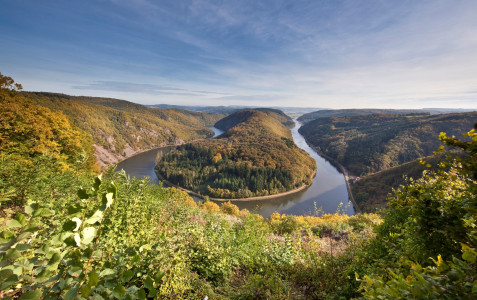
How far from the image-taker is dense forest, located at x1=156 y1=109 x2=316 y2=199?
88000 millimetres

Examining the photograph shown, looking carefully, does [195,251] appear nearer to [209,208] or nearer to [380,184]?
[209,208]

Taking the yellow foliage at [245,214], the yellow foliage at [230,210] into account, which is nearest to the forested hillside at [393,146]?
the yellow foliage at [230,210]

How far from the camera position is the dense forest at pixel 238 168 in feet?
289

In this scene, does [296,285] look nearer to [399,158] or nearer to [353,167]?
[353,167]

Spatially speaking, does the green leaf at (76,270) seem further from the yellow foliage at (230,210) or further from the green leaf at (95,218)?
the yellow foliage at (230,210)

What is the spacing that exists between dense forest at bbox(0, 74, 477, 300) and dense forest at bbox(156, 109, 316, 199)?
251 feet

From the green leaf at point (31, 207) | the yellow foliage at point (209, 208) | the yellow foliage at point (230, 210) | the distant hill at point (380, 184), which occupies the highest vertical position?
the green leaf at point (31, 207)

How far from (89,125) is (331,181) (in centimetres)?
15514

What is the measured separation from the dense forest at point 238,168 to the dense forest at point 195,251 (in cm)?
7646

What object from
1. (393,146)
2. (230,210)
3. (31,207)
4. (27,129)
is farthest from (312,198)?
(393,146)

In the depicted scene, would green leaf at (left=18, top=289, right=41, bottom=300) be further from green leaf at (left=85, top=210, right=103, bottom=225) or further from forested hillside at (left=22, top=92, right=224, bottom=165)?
forested hillside at (left=22, top=92, right=224, bottom=165)

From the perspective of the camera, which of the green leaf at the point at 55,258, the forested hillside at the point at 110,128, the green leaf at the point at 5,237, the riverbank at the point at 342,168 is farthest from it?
the forested hillside at the point at 110,128

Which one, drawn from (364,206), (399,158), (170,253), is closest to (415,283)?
(170,253)

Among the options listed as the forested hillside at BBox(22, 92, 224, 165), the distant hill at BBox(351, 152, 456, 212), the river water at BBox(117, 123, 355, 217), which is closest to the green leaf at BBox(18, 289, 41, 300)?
the river water at BBox(117, 123, 355, 217)
